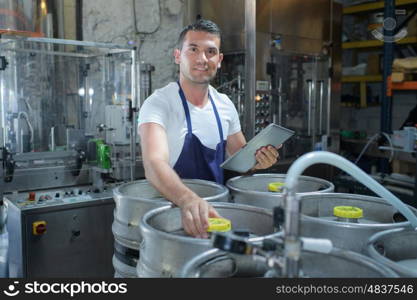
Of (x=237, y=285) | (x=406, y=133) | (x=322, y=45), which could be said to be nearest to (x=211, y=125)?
(x=237, y=285)

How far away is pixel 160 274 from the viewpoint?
929mm

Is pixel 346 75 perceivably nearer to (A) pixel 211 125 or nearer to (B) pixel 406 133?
(B) pixel 406 133

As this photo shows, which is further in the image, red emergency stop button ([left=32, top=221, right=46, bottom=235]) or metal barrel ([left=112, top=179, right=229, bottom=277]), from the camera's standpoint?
red emergency stop button ([left=32, top=221, right=46, bottom=235])

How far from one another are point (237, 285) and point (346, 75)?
172 inches

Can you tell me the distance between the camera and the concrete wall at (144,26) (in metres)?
3.54

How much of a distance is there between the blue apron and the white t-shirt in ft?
0.05

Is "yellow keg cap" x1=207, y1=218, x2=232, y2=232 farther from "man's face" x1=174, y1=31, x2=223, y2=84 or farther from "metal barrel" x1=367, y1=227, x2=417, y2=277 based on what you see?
"man's face" x1=174, y1=31, x2=223, y2=84

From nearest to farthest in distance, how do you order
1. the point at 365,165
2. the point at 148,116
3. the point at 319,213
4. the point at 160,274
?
the point at 160,274 → the point at 319,213 → the point at 148,116 → the point at 365,165

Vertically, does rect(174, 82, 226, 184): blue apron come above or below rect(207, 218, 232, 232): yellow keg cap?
above

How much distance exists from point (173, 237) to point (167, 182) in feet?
1.23

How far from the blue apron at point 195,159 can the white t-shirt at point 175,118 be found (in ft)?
0.05

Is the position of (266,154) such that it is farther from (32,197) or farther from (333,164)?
(32,197)

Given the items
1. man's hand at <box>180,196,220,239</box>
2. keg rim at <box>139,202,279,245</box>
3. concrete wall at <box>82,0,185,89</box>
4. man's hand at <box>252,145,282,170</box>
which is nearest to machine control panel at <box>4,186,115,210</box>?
concrete wall at <box>82,0,185,89</box>

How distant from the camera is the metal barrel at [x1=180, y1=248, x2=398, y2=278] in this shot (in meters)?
0.80
